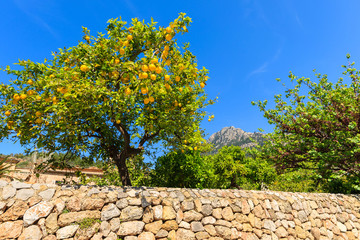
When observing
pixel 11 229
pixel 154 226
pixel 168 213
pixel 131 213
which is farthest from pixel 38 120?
pixel 168 213

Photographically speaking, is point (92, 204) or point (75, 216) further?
point (92, 204)

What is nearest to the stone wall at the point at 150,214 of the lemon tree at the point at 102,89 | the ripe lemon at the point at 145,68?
the lemon tree at the point at 102,89

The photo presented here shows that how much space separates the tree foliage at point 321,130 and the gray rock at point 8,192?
970cm

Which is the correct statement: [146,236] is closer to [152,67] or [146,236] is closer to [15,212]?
[15,212]

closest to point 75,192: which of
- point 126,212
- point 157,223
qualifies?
point 126,212

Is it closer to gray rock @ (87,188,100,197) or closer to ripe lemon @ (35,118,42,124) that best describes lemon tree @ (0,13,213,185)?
ripe lemon @ (35,118,42,124)

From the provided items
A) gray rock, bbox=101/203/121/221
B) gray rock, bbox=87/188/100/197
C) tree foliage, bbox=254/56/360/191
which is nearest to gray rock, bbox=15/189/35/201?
gray rock, bbox=87/188/100/197

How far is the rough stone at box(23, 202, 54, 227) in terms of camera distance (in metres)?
3.76

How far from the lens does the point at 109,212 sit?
4395mm

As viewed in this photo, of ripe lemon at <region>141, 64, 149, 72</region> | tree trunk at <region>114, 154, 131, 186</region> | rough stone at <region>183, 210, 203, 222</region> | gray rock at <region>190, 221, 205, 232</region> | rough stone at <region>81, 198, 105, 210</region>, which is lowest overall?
gray rock at <region>190, 221, 205, 232</region>

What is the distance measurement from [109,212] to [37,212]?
1.25m

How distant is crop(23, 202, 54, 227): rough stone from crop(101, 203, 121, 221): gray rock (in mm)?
940

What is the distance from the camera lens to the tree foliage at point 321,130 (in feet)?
30.2

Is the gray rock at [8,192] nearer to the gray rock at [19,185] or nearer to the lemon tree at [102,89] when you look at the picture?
the gray rock at [19,185]
